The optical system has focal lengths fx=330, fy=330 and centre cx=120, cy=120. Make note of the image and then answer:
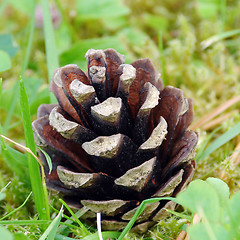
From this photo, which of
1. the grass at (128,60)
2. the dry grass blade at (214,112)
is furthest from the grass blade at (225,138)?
the dry grass blade at (214,112)

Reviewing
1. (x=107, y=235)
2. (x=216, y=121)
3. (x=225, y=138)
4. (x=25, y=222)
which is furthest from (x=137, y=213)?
(x=216, y=121)

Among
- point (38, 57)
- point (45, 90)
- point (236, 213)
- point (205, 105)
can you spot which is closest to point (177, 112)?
point (236, 213)

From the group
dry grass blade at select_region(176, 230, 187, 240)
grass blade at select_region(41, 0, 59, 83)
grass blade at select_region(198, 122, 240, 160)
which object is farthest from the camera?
grass blade at select_region(41, 0, 59, 83)

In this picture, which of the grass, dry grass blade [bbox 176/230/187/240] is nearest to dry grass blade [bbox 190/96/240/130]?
the grass

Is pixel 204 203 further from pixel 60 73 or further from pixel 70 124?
pixel 60 73

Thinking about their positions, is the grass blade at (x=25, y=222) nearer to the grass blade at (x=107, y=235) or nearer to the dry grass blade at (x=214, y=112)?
the grass blade at (x=107, y=235)

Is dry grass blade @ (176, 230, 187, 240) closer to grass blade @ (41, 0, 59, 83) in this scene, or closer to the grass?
the grass

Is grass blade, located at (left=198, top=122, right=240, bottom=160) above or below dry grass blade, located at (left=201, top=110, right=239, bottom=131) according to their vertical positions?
above
